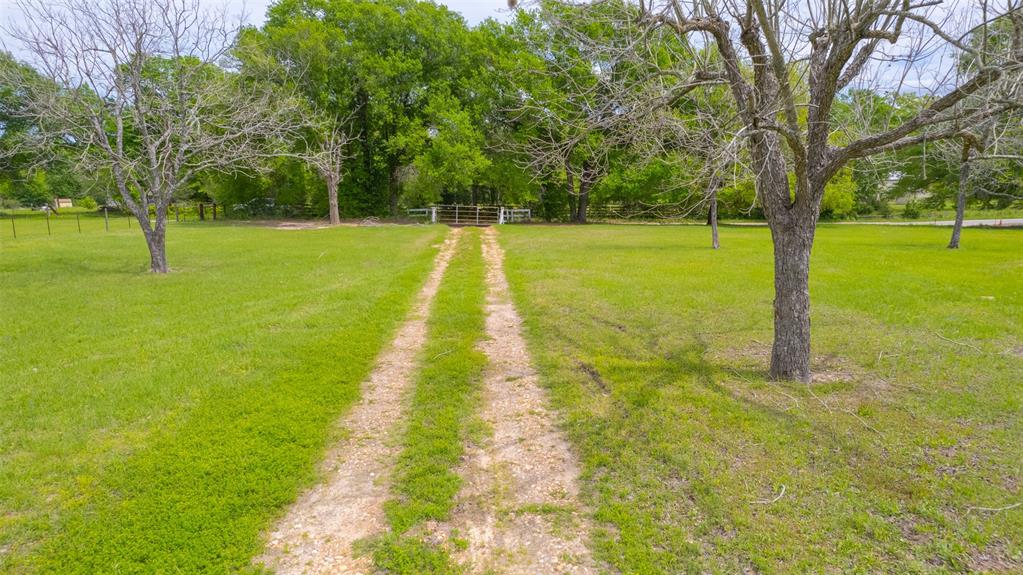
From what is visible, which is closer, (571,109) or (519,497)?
(519,497)

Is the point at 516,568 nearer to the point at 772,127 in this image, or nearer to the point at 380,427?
the point at 380,427

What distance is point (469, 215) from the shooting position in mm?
32062

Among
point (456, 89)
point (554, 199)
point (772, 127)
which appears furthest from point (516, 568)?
point (554, 199)

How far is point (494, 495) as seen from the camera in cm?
341

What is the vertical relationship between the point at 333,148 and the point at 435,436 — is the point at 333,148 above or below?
above

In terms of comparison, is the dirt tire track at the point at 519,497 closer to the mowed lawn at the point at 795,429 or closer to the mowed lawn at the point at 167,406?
the mowed lawn at the point at 795,429

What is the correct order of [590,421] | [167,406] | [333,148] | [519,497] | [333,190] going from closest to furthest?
[519,497], [590,421], [167,406], [333,148], [333,190]

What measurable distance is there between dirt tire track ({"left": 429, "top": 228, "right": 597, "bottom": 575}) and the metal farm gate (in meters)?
26.4

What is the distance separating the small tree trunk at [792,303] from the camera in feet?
15.9

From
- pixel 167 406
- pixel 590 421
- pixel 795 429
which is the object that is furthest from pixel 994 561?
pixel 167 406

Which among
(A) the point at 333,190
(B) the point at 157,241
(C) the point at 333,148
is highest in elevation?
(C) the point at 333,148

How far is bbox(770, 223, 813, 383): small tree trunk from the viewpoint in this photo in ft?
15.9

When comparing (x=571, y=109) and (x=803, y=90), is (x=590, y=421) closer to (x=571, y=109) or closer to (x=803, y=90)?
(x=803, y=90)

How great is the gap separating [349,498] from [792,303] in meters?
4.37
